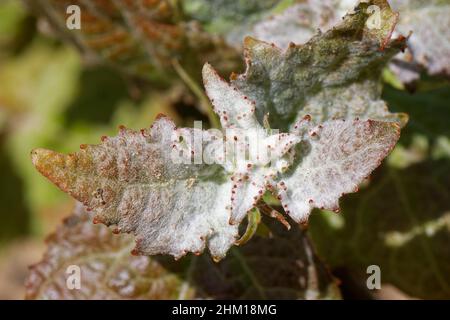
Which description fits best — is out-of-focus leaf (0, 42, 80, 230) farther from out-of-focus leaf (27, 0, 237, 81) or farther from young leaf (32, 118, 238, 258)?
young leaf (32, 118, 238, 258)

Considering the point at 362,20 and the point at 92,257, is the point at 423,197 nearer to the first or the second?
the point at 362,20

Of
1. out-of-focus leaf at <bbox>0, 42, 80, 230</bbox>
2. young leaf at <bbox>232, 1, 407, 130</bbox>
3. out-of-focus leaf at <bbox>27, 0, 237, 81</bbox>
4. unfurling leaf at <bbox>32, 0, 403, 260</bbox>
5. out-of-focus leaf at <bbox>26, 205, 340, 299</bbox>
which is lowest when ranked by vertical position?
out-of-focus leaf at <bbox>26, 205, 340, 299</bbox>

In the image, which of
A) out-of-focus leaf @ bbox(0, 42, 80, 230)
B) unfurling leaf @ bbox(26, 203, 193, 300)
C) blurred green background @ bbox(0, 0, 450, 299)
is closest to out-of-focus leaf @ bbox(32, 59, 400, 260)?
unfurling leaf @ bbox(26, 203, 193, 300)

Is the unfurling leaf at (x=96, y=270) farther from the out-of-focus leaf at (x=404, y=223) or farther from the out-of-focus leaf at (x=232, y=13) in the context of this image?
the out-of-focus leaf at (x=232, y=13)

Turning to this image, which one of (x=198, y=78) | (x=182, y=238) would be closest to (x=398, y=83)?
(x=198, y=78)

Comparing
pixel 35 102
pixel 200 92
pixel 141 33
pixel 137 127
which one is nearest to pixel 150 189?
pixel 200 92

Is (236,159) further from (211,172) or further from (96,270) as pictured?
(96,270)
